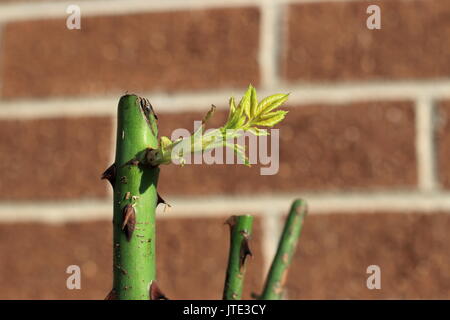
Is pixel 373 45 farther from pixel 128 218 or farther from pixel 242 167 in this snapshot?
pixel 128 218

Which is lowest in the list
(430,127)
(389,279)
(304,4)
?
(389,279)

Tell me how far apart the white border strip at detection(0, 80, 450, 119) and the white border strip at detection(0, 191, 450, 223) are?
0.07m

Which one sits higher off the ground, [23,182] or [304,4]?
[304,4]

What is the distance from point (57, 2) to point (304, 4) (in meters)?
0.21

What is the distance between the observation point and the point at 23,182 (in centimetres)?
57

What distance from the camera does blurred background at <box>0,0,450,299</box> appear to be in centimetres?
52

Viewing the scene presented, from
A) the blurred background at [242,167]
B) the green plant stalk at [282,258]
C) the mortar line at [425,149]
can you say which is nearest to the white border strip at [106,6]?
the blurred background at [242,167]

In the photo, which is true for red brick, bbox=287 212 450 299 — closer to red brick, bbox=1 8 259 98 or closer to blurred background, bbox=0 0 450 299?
blurred background, bbox=0 0 450 299

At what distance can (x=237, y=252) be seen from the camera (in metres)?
0.19

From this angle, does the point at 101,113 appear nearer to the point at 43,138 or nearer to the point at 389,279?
the point at 43,138

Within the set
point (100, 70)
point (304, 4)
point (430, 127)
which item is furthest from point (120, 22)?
point (430, 127)

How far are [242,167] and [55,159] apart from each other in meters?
0.15

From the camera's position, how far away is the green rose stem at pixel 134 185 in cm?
16
